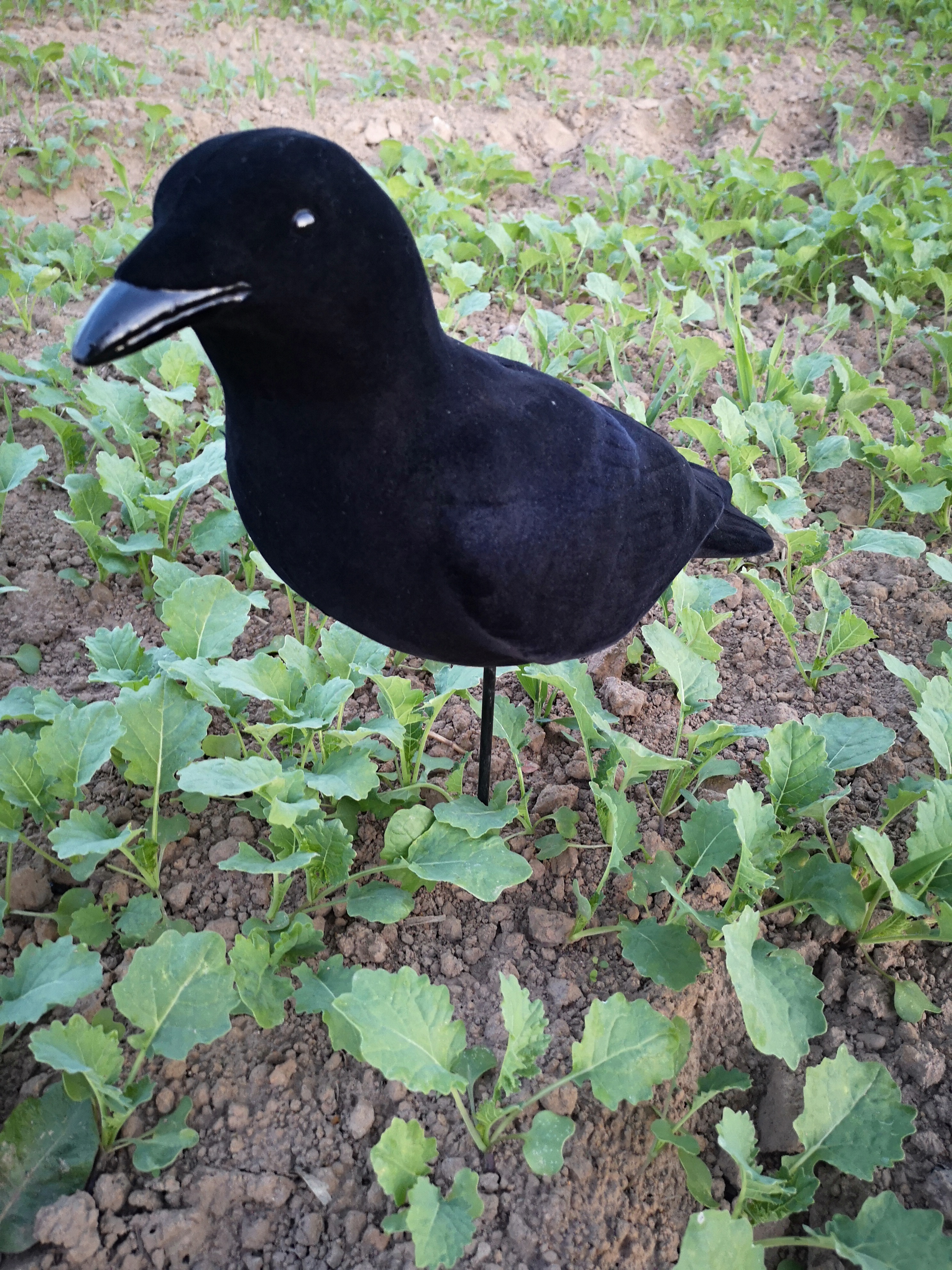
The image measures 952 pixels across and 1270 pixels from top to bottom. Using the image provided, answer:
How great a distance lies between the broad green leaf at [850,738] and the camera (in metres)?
1.68

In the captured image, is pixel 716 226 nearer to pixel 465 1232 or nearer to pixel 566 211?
pixel 566 211

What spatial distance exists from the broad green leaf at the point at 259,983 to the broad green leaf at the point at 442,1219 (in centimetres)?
32

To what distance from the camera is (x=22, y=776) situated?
60.1 inches

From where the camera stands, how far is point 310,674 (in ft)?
5.65

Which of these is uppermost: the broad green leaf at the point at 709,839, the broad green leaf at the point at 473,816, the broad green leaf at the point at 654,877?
the broad green leaf at the point at 473,816

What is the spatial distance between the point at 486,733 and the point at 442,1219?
2.41 feet

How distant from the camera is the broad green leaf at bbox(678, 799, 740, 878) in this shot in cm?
155

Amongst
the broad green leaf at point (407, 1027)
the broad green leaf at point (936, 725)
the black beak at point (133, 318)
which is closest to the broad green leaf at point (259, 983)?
the broad green leaf at point (407, 1027)

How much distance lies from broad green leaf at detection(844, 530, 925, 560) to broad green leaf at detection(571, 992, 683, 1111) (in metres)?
1.37

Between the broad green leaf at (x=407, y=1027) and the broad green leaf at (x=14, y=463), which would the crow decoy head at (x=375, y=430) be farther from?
the broad green leaf at (x=14, y=463)

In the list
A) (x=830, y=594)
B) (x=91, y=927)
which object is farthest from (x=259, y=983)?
(x=830, y=594)

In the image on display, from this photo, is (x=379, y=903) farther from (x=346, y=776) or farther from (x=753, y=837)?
(x=753, y=837)

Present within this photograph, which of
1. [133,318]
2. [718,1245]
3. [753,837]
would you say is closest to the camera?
[133,318]

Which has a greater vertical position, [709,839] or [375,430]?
[375,430]
